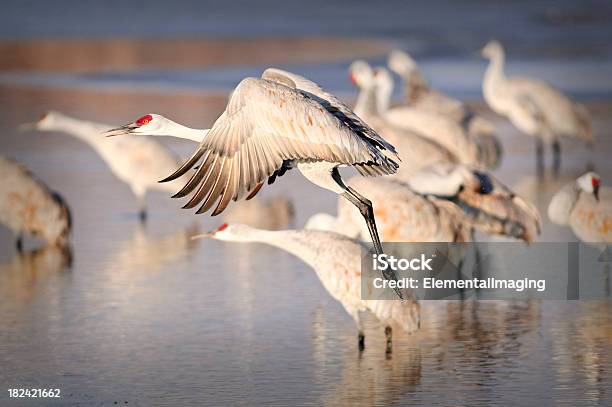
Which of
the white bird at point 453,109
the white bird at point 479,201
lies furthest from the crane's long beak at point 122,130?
the white bird at point 453,109

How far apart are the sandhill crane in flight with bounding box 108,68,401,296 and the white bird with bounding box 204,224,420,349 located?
669 mm

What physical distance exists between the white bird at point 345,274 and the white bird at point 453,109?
17.5ft

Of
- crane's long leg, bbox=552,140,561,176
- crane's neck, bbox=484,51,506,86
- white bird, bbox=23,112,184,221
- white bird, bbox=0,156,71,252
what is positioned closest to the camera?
white bird, bbox=0,156,71,252

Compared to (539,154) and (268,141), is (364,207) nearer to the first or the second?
(268,141)

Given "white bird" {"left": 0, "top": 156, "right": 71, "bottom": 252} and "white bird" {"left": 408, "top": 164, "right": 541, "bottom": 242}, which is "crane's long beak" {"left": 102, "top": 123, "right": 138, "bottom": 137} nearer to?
"white bird" {"left": 408, "top": 164, "right": 541, "bottom": 242}

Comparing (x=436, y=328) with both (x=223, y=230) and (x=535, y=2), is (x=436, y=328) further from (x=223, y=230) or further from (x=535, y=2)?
(x=535, y=2)

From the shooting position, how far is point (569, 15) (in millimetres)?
36375

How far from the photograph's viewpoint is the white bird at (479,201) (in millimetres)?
10297

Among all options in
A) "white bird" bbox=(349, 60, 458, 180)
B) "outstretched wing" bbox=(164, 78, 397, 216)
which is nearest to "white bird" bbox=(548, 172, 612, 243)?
"white bird" bbox=(349, 60, 458, 180)

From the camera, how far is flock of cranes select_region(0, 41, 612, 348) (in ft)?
24.5

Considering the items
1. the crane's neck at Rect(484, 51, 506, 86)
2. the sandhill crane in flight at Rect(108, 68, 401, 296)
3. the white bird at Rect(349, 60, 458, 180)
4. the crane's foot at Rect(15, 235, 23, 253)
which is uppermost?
the crane's neck at Rect(484, 51, 506, 86)

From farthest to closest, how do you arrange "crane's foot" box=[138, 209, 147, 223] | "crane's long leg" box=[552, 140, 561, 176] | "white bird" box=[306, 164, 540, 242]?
1. "crane's long leg" box=[552, 140, 561, 176]
2. "crane's foot" box=[138, 209, 147, 223]
3. "white bird" box=[306, 164, 540, 242]

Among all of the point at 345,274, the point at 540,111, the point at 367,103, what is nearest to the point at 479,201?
the point at 345,274

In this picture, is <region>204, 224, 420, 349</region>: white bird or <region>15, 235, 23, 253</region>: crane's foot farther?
<region>15, 235, 23, 253</region>: crane's foot
